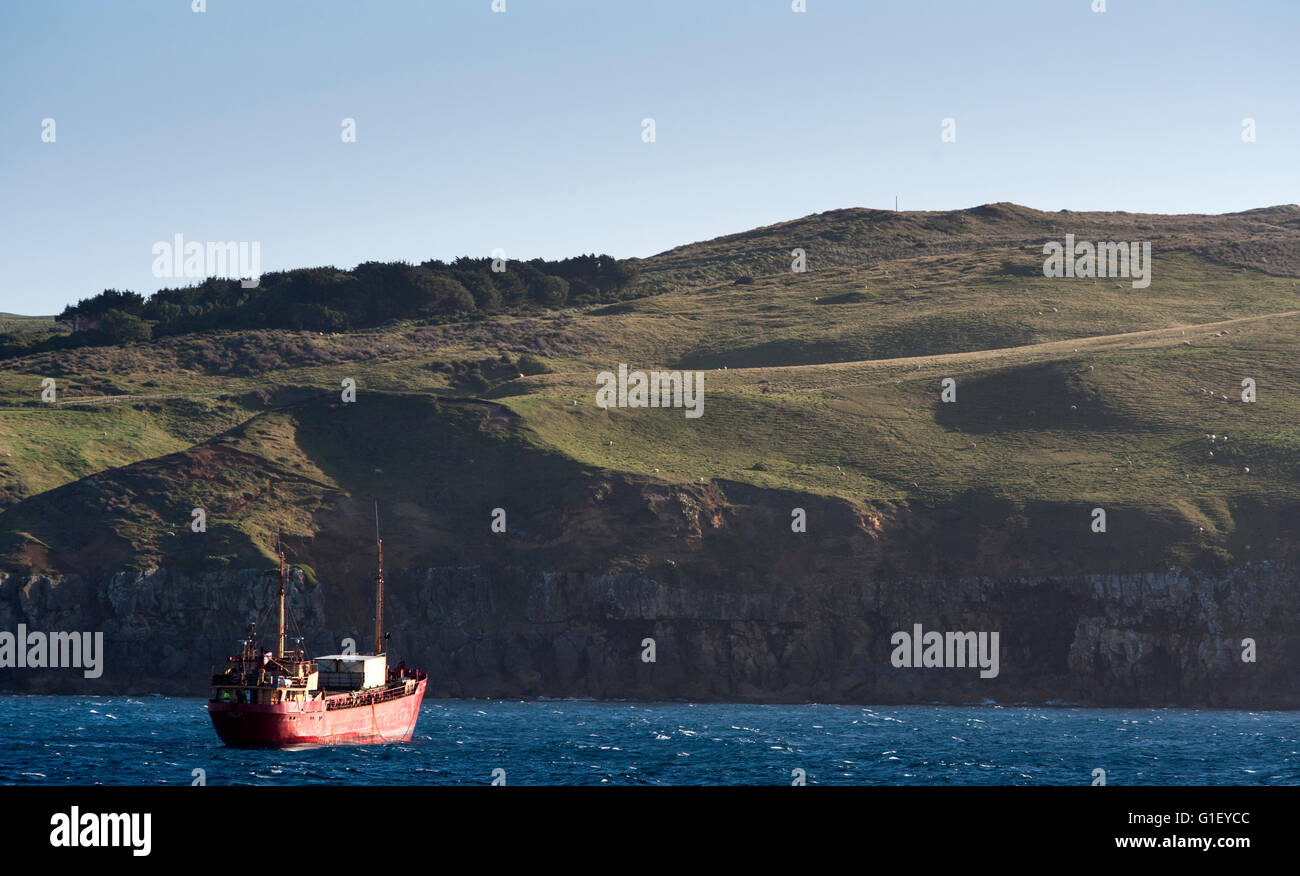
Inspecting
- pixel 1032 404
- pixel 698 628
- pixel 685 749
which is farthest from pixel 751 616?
pixel 1032 404

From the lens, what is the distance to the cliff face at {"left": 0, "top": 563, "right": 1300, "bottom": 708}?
107938mm

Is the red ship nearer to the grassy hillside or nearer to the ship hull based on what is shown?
the ship hull

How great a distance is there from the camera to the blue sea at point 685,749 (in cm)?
5559

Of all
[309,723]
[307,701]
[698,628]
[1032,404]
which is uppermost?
[1032,404]

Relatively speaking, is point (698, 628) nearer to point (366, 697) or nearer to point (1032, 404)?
point (366, 697)

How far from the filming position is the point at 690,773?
190ft

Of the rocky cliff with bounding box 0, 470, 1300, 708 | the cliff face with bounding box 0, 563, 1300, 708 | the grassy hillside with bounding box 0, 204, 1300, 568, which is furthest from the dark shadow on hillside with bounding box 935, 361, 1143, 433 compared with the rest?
the cliff face with bounding box 0, 563, 1300, 708

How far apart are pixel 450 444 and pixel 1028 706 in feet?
198

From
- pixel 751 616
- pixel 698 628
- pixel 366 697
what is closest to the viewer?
pixel 366 697

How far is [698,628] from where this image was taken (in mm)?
113250

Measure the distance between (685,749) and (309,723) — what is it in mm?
18060

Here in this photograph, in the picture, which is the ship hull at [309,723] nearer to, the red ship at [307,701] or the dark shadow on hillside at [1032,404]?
the red ship at [307,701]

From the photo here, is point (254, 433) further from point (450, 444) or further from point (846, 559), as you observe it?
point (846, 559)

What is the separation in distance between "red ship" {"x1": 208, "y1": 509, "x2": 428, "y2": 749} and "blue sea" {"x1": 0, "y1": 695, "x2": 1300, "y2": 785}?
1524 mm
